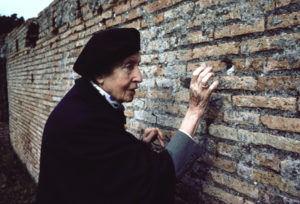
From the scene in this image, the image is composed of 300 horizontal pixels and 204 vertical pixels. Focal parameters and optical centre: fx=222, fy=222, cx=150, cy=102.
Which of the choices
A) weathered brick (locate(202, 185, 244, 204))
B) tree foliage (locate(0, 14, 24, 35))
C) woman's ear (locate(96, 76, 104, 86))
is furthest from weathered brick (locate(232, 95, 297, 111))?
tree foliage (locate(0, 14, 24, 35))

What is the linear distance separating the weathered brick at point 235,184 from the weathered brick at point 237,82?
2.02 ft

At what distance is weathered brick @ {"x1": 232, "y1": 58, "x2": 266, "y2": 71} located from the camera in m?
1.32

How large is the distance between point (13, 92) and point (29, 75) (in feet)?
8.19

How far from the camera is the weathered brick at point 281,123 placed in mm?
1195

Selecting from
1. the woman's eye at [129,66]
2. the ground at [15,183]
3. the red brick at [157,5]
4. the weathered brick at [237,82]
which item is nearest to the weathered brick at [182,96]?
the weathered brick at [237,82]

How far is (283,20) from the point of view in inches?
47.4

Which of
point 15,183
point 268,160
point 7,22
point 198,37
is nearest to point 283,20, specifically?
point 198,37

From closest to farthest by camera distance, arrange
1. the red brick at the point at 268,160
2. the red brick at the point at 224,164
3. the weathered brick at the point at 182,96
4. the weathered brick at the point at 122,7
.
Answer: the red brick at the point at 268,160
the red brick at the point at 224,164
the weathered brick at the point at 182,96
the weathered brick at the point at 122,7

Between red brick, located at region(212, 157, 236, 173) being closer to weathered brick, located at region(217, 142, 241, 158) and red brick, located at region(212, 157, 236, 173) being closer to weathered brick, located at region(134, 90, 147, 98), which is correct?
weathered brick, located at region(217, 142, 241, 158)

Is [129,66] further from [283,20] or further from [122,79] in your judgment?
[283,20]

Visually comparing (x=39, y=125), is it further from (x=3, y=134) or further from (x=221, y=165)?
(x=3, y=134)

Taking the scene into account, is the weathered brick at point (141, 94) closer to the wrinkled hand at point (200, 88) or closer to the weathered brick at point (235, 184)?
the wrinkled hand at point (200, 88)

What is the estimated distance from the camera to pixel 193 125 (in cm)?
140

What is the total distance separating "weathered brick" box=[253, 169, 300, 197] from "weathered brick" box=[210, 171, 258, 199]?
0.25ft
